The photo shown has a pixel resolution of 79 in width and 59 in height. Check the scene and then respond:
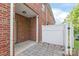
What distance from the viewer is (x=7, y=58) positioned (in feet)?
9.34

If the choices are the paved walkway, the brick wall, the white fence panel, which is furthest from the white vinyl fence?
the brick wall

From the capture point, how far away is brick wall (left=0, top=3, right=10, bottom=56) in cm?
378

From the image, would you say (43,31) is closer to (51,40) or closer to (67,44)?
(51,40)

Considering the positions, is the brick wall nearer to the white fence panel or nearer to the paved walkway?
the paved walkway

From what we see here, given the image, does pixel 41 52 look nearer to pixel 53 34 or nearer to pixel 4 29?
pixel 4 29

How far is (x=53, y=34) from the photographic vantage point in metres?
11.9

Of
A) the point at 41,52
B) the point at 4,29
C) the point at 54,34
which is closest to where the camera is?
the point at 4,29

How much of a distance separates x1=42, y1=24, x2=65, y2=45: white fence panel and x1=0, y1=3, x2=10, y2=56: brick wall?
7.64m

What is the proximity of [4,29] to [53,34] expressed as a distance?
828cm

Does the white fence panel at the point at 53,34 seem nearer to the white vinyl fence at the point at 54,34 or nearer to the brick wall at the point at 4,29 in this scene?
the white vinyl fence at the point at 54,34

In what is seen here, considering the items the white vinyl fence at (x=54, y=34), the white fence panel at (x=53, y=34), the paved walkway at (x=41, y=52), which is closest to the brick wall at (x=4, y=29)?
the paved walkway at (x=41, y=52)

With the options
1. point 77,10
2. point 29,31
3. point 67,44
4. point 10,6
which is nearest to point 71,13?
point 77,10

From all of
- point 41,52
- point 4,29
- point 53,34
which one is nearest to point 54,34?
point 53,34

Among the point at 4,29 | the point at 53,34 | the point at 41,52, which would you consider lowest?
the point at 41,52
